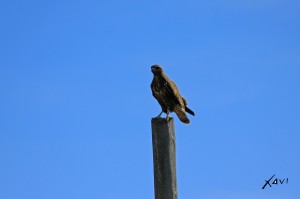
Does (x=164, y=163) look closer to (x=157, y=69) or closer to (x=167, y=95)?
(x=167, y=95)

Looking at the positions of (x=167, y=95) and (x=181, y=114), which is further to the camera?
(x=167, y=95)

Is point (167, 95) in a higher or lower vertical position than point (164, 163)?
higher

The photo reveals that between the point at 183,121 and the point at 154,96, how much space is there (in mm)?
912

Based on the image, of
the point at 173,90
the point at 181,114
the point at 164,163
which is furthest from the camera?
the point at 173,90

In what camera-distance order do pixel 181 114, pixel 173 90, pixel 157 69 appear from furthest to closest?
pixel 157 69 → pixel 173 90 → pixel 181 114

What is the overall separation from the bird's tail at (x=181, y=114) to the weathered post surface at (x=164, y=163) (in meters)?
2.64

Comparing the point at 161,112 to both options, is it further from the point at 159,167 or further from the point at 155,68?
the point at 159,167

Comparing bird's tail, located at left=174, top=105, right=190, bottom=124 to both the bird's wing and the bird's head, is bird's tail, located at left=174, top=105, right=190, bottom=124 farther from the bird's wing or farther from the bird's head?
the bird's head

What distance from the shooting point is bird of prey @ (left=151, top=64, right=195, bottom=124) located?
28.8 ft

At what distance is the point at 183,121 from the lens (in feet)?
28.3

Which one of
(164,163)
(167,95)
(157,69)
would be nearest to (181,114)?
(167,95)

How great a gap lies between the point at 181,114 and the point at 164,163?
2907 mm

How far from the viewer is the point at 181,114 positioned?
871cm

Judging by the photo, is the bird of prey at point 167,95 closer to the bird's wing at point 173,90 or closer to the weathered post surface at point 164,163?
the bird's wing at point 173,90
